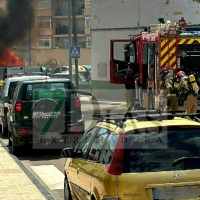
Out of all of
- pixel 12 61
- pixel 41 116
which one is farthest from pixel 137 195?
pixel 12 61

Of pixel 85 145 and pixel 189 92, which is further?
pixel 189 92

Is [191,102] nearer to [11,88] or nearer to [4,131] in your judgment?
[11,88]

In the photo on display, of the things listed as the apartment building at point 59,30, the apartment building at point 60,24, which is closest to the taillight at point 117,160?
the apartment building at point 59,30

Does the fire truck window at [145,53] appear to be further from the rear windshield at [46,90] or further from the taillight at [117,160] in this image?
the taillight at [117,160]

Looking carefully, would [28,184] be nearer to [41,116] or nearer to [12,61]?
[41,116]

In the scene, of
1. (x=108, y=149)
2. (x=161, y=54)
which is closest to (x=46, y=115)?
(x=161, y=54)

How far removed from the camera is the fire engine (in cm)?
1614

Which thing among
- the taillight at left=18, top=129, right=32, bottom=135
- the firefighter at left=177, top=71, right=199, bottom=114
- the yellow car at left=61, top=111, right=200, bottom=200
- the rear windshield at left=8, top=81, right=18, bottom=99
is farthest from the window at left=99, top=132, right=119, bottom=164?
the rear windshield at left=8, top=81, right=18, bottom=99

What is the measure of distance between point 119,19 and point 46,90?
15.0 m

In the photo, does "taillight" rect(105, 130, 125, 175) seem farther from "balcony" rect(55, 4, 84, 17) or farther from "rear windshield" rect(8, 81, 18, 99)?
"balcony" rect(55, 4, 84, 17)

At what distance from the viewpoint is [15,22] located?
43.8m

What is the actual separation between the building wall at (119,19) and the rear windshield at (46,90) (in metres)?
14.0

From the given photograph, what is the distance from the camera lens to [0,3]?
1722 inches

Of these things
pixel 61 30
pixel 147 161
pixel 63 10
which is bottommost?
pixel 147 161
